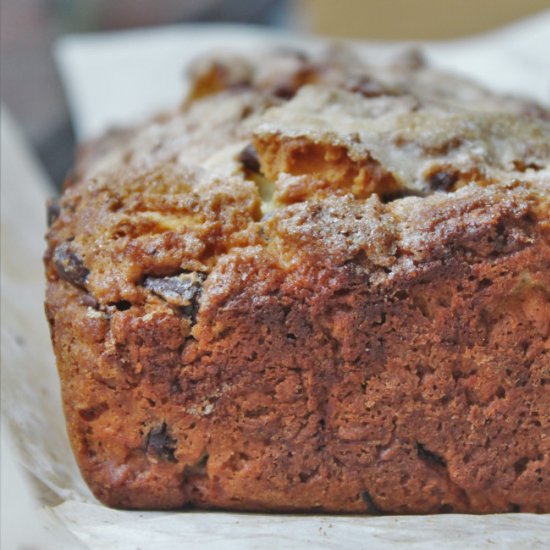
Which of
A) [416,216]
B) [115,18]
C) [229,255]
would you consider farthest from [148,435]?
[115,18]

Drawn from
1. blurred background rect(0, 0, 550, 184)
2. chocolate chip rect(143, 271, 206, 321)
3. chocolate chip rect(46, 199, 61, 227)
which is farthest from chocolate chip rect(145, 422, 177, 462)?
blurred background rect(0, 0, 550, 184)

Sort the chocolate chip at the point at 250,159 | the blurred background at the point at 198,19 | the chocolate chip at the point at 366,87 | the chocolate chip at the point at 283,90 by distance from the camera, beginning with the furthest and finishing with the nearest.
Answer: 1. the blurred background at the point at 198,19
2. the chocolate chip at the point at 283,90
3. the chocolate chip at the point at 366,87
4. the chocolate chip at the point at 250,159

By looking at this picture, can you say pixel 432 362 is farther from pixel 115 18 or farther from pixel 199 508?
pixel 115 18

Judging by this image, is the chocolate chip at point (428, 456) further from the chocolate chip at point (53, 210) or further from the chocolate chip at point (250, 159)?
the chocolate chip at point (53, 210)

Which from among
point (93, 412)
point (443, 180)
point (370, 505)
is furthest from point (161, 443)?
point (443, 180)

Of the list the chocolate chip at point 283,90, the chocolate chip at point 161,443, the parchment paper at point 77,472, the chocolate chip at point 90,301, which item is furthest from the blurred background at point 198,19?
the chocolate chip at point 161,443

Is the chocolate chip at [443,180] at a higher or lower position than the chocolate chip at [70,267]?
higher
